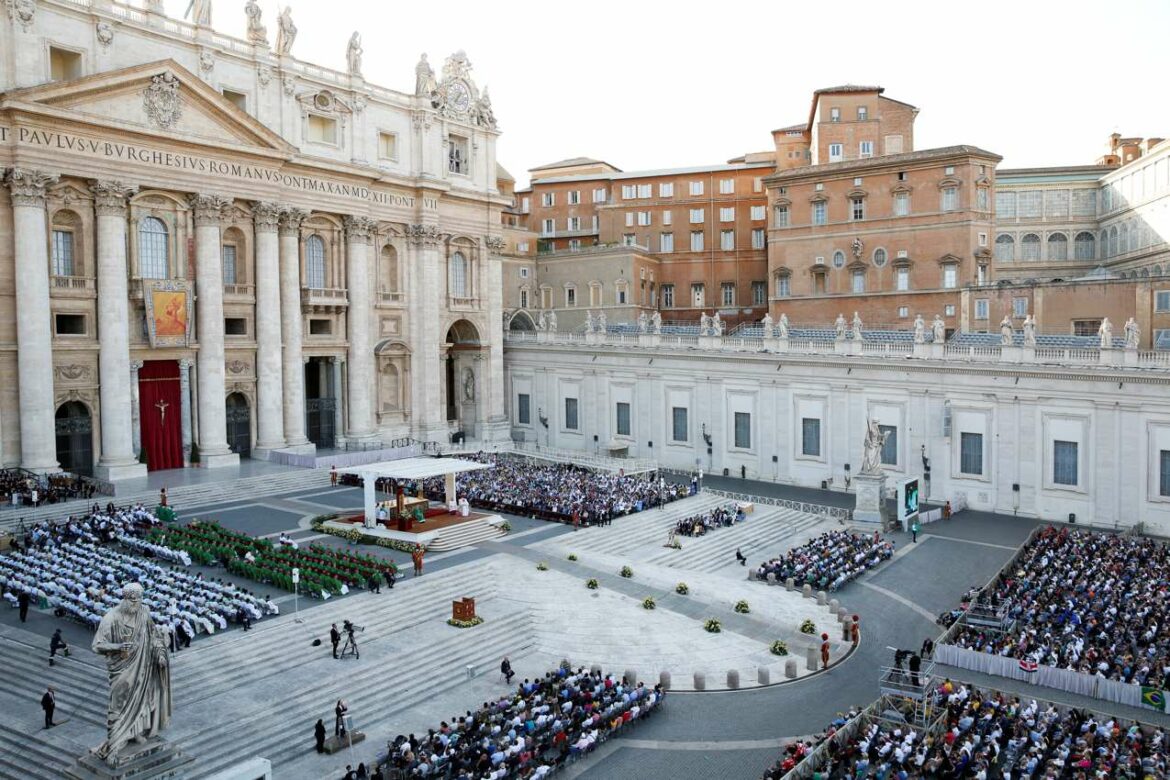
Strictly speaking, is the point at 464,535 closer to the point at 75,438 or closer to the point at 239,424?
the point at 239,424

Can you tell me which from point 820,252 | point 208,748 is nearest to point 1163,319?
point 820,252

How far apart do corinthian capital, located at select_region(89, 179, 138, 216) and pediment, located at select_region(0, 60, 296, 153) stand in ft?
8.87

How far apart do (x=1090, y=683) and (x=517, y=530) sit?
72.0ft

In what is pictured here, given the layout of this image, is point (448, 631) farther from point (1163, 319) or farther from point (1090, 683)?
point (1163, 319)

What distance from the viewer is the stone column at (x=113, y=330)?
42.2m

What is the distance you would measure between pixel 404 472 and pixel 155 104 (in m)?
22.0

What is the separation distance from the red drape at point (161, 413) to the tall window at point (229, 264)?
545 centimetres

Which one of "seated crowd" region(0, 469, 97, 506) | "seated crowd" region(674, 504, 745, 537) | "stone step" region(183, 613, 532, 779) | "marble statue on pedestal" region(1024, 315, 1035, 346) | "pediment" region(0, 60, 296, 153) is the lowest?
"stone step" region(183, 613, 532, 779)

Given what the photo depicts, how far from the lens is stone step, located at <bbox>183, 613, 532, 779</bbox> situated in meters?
19.8

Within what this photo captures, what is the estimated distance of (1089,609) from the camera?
26.2 m

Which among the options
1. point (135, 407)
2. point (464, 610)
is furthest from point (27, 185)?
point (464, 610)

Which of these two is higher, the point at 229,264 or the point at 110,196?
the point at 110,196

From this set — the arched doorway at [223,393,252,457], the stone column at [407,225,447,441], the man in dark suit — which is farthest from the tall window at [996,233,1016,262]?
the man in dark suit

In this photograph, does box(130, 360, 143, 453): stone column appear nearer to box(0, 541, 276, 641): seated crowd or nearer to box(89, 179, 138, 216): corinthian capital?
box(89, 179, 138, 216): corinthian capital
